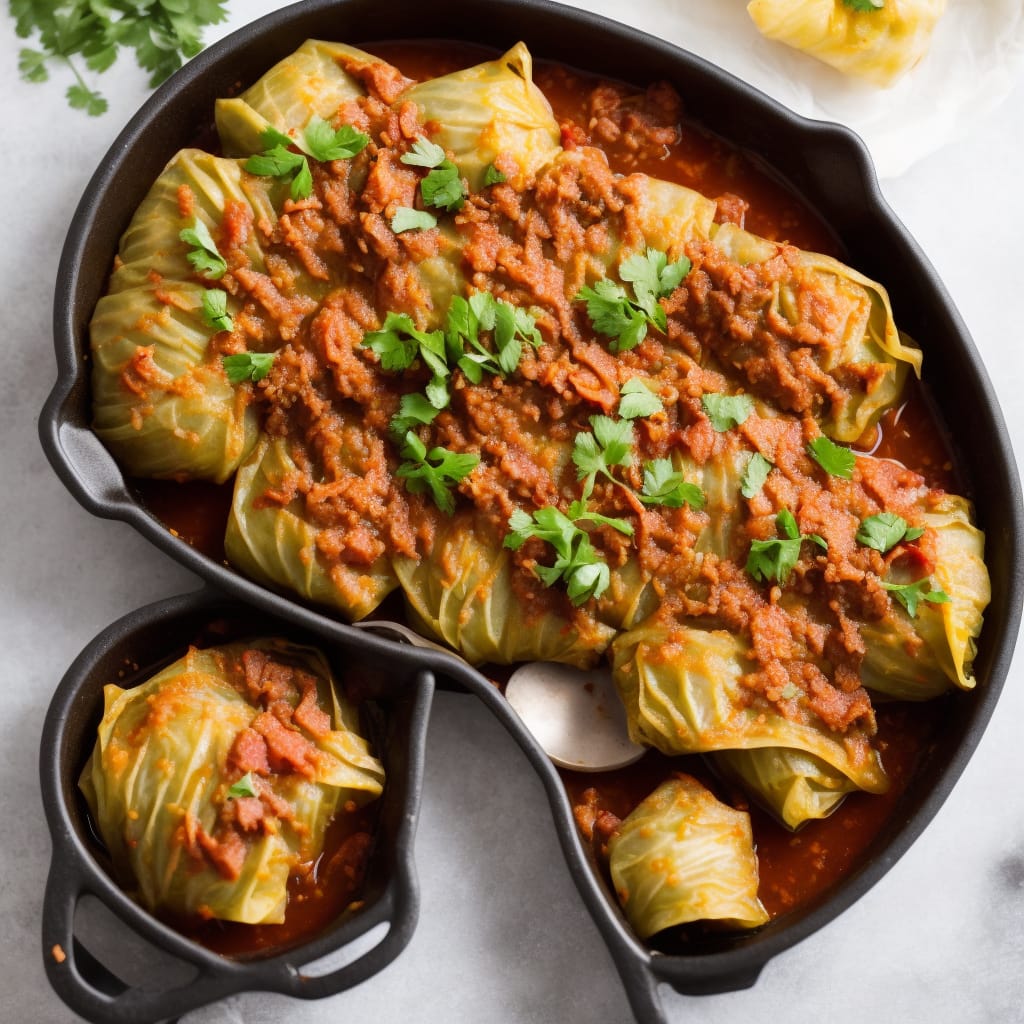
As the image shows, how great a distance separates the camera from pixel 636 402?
3518 millimetres

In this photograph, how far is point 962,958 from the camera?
393 cm

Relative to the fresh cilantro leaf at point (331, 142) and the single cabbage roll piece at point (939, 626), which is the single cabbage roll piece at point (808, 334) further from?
the fresh cilantro leaf at point (331, 142)

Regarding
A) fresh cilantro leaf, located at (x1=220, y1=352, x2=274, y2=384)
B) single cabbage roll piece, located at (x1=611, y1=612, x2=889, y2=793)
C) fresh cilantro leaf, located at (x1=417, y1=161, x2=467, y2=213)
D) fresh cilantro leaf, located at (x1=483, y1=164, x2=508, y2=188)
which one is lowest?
single cabbage roll piece, located at (x1=611, y1=612, x2=889, y2=793)

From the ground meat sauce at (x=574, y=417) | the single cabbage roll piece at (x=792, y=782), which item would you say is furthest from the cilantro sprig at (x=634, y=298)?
the single cabbage roll piece at (x=792, y=782)

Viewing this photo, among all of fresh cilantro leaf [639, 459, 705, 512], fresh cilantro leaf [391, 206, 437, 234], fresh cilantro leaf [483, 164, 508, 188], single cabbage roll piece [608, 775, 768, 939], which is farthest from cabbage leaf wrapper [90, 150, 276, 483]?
single cabbage roll piece [608, 775, 768, 939]

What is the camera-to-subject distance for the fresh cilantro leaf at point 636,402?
3.51 m

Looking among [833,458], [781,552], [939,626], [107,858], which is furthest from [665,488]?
[107,858]

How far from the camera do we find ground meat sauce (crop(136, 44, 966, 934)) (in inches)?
139

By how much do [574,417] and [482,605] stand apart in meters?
0.63

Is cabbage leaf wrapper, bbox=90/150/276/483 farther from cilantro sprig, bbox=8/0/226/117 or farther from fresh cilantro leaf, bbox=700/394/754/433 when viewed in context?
fresh cilantro leaf, bbox=700/394/754/433

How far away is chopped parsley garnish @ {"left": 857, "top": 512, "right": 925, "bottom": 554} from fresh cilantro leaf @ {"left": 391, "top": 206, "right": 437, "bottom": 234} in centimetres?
158

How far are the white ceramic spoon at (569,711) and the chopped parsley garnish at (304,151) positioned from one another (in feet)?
4.57

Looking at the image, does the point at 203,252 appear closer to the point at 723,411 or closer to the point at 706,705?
the point at 723,411

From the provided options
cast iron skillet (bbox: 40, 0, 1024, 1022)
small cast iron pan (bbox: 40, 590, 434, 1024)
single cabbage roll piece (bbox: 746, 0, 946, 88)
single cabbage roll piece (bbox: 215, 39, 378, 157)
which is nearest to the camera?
small cast iron pan (bbox: 40, 590, 434, 1024)
